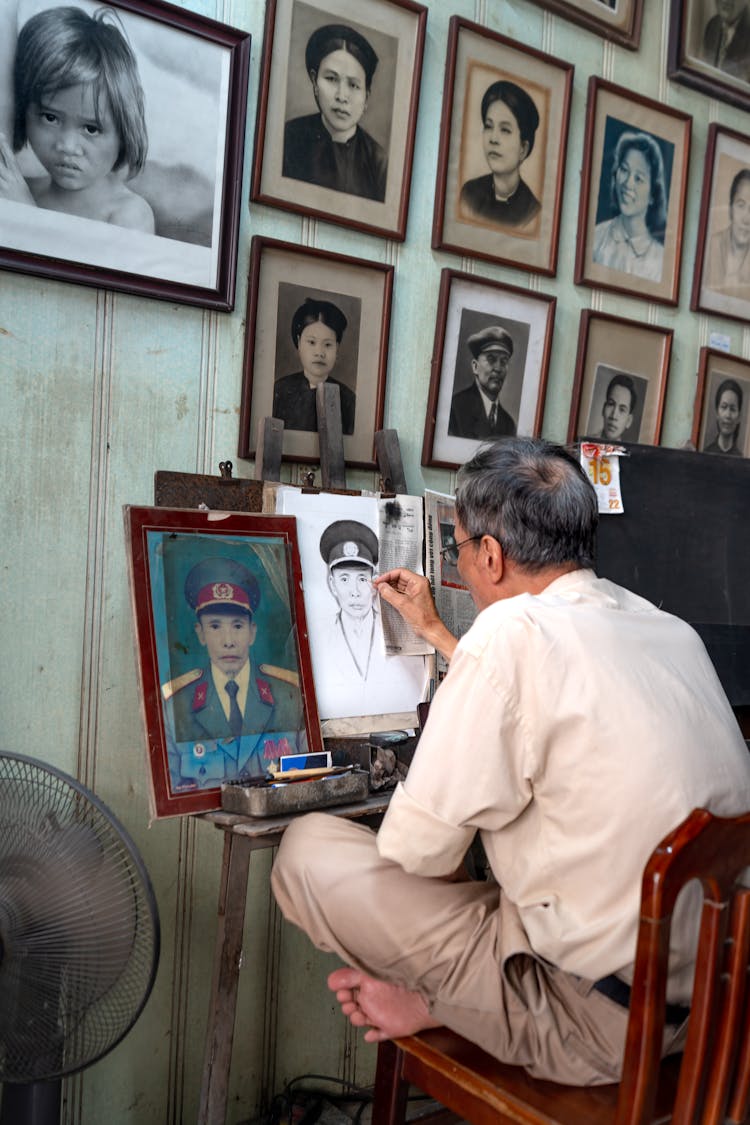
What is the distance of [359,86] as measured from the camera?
2.35 m

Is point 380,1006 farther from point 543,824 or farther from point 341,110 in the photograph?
point 341,110

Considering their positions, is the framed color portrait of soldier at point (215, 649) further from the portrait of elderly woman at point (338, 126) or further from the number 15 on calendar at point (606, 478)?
the portrait of elderly woman at point (338, 126)

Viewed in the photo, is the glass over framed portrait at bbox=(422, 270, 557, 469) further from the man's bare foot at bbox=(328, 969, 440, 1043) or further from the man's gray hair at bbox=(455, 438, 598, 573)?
the man's bare foot at bbox=(328, 969, 440, 1043)

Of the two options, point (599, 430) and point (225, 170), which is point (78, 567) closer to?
point (225, 170)

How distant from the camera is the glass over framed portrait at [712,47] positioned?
297 centimetres

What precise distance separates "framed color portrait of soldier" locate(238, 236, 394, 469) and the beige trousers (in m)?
0.99

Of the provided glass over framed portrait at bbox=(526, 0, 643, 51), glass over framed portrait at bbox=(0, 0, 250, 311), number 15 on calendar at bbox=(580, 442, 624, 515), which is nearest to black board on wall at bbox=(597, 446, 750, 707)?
number 15 on calendar at bbox=(580, 442, 624, 515)

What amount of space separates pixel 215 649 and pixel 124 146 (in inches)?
40.5

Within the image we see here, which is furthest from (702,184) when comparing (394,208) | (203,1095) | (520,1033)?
(203,1095)

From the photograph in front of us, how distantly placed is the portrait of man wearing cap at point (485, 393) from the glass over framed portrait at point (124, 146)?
701 millimetres

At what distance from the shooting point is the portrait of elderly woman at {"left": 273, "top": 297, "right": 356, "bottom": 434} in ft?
7.52

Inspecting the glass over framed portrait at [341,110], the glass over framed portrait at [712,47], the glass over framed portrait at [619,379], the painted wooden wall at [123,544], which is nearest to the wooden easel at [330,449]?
the painted wooden wall at [123,544]

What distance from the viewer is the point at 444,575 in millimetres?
2293

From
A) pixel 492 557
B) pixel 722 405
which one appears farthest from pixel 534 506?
pixel 722 405
